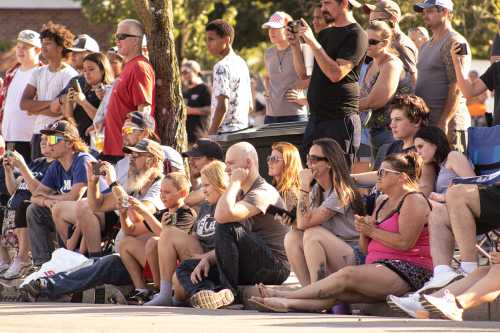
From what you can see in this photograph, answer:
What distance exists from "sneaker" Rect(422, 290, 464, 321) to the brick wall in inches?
1321

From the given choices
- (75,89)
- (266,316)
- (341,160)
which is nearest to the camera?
(266,316)

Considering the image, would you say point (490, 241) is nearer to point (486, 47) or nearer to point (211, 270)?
point (211, 270)

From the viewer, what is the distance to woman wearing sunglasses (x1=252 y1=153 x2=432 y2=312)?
9.29m

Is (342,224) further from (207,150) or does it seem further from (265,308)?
(207,150)

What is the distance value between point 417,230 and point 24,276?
479cm

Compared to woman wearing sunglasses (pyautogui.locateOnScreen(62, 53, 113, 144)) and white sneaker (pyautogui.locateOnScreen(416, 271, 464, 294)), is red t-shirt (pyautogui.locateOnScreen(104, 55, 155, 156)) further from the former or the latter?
white sneaker (pyautogui.locateOnScreen(416, 271, 464, 294))

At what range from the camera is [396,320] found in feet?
28.4

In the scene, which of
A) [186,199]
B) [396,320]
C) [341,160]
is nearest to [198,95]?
[186,199]

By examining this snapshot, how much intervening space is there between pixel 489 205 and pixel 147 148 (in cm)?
380

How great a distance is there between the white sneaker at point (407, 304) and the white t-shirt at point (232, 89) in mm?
4880

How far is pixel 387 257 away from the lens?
9.48 m

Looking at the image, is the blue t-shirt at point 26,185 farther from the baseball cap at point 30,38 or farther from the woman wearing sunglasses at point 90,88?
the baseball cap at point 30,38

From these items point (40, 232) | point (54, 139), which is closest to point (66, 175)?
point (54, 139)

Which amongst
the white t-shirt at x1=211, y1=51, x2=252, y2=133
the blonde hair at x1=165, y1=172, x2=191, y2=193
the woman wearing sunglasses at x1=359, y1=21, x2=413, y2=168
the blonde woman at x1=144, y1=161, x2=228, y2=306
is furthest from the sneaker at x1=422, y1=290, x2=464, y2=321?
the white t-shirt at x1=211, y1=51, x2=252, y2=133
